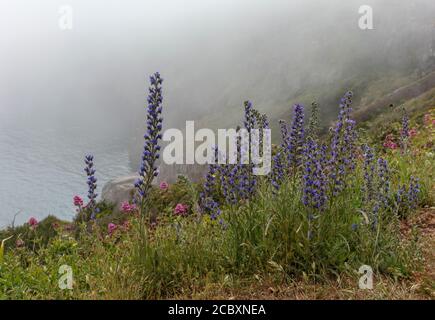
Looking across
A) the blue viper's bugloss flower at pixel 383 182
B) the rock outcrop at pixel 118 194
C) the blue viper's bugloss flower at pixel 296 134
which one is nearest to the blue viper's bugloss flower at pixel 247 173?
the blue viper's bugloss flower at pixel 296 134

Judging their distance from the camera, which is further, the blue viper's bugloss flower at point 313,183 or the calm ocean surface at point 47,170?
the calm ocean surface at point 47,170

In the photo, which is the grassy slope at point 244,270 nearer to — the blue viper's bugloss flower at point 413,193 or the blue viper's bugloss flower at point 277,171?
the blue viper's bugloss flower at point 277,171

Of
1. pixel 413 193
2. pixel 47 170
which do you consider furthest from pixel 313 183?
pixel 47 170

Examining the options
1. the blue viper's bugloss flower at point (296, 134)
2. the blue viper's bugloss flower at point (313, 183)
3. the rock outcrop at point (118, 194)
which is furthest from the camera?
the rock outcrop at point (118, 194)

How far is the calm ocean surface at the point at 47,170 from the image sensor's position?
329 ft

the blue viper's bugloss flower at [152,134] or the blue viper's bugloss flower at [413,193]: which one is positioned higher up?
the blue viper's bugloss flower at [152,134]

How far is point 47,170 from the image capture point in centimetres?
13388

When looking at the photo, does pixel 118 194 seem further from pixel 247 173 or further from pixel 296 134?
pixel 296 134

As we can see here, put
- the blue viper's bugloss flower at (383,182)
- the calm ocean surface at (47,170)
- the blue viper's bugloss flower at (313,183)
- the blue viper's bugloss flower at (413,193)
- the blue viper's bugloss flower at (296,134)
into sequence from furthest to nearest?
1. the calm ocean surface at (47,170)
2. the blue viper's bugloss flower at (413,193)
3. the blue viper's bugloss flower at (383,182)
4. the blue viper's bugloss flower at (296,134)
5. the blue viper's bugloss flower at (313,183)

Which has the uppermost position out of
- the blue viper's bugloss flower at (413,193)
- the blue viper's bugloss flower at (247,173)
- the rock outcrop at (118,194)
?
the blue viper's bugloss flower at (247,173)

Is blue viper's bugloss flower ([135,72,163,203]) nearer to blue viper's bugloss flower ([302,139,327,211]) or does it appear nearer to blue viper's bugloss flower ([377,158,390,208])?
blue viper's bugloss flower ([302,139,327,211])

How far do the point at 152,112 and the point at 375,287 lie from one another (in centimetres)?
307
